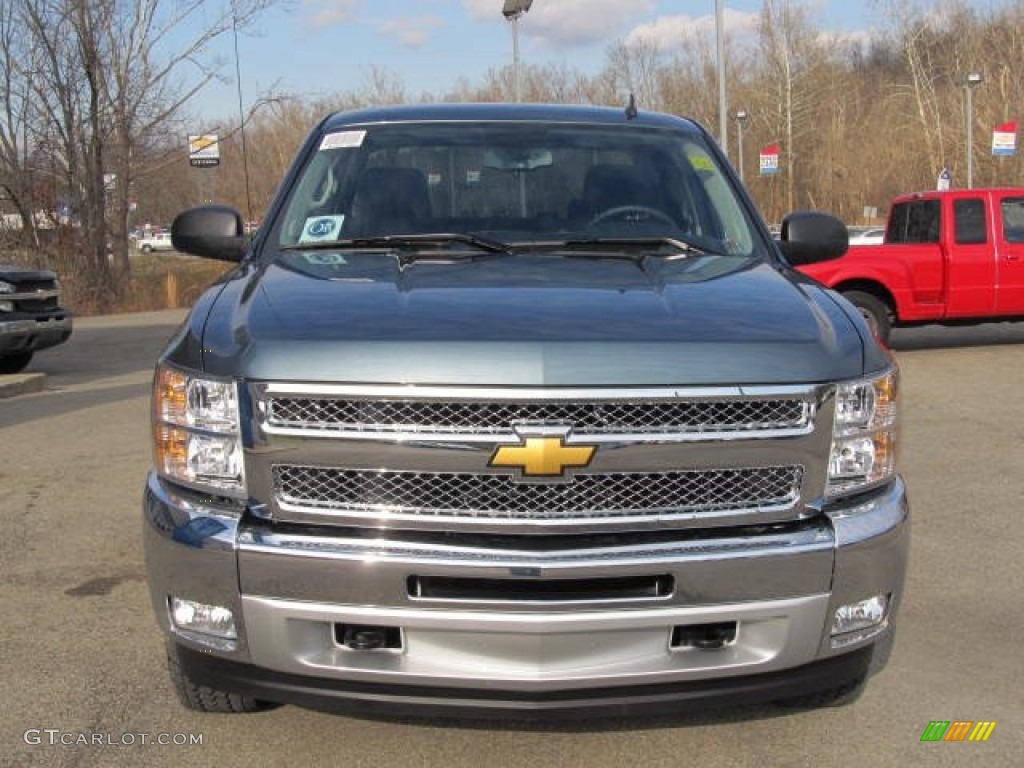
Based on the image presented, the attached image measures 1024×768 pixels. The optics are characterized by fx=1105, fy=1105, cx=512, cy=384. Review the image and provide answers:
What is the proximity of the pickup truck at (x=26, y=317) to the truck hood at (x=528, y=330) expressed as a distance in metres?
9.68

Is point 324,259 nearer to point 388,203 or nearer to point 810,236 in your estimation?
point 388,203

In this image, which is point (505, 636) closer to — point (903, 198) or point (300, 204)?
point (300, 204)

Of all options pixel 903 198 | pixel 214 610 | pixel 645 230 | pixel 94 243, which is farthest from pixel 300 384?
pixel 94 243

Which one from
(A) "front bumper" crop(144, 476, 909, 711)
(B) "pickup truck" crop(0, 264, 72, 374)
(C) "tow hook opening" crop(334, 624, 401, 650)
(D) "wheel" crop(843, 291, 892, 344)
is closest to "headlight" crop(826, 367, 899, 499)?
(A) "front bumper" crop(144, 476, 909, 711)

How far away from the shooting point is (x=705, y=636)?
8.91 feet

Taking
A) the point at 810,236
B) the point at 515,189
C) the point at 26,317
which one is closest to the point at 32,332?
the point at 26,317

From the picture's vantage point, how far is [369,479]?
8.73ft

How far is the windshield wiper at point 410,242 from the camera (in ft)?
12.1

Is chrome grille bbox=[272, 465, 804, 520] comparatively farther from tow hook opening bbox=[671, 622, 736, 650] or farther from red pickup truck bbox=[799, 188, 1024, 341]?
red pickup truck bbox=[799, 188, 1024, 341]

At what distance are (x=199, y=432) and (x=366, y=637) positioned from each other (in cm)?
67

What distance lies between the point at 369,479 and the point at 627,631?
0.71 m

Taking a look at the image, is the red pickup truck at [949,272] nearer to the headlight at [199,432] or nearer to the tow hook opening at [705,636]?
the tow hook opening at [705,636]

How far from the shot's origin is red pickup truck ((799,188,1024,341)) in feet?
40.5

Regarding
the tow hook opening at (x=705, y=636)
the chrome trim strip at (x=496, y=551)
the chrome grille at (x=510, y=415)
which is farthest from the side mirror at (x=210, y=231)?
the tow hook opening at (x=705, y=636)
